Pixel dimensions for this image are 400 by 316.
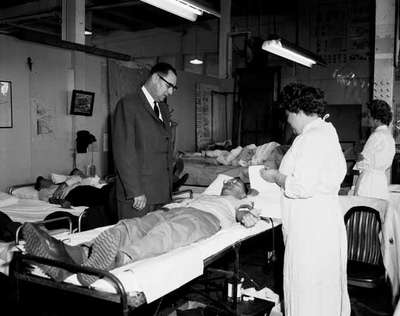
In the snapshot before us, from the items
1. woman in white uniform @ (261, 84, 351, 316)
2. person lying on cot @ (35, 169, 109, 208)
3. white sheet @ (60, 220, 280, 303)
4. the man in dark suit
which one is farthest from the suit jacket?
person lying on cot @ (35, 169, 109, 208)

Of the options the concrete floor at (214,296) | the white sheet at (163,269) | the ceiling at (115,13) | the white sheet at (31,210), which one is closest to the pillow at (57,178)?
the white sheet at (31,210)

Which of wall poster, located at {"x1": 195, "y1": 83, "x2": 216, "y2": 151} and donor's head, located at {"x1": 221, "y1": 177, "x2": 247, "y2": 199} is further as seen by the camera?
wall poster, located at {"x1": 195, "y1": 83, "x2": 216, "y2": 151}

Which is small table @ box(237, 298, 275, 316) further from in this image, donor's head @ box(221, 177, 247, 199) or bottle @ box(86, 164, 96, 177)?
bottle @ box(86, 164, 96, 177)

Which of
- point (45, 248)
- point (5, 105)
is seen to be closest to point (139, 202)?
point (45, 248)

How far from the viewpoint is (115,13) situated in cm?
1252

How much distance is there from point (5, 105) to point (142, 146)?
2640 millimetres

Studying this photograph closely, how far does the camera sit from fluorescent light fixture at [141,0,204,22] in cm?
444

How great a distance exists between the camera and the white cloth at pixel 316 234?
10.9 feet

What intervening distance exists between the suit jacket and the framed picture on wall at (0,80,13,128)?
7.98 ft

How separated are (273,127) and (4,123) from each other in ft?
21.0

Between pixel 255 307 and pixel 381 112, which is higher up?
pixel 381 112

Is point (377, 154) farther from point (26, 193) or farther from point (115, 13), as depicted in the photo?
point (115, 13)

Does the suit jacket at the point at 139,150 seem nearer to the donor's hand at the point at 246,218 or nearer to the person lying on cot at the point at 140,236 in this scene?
the person lying on cot at the point at 140,236

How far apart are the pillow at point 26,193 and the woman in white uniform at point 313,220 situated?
3.25 m
